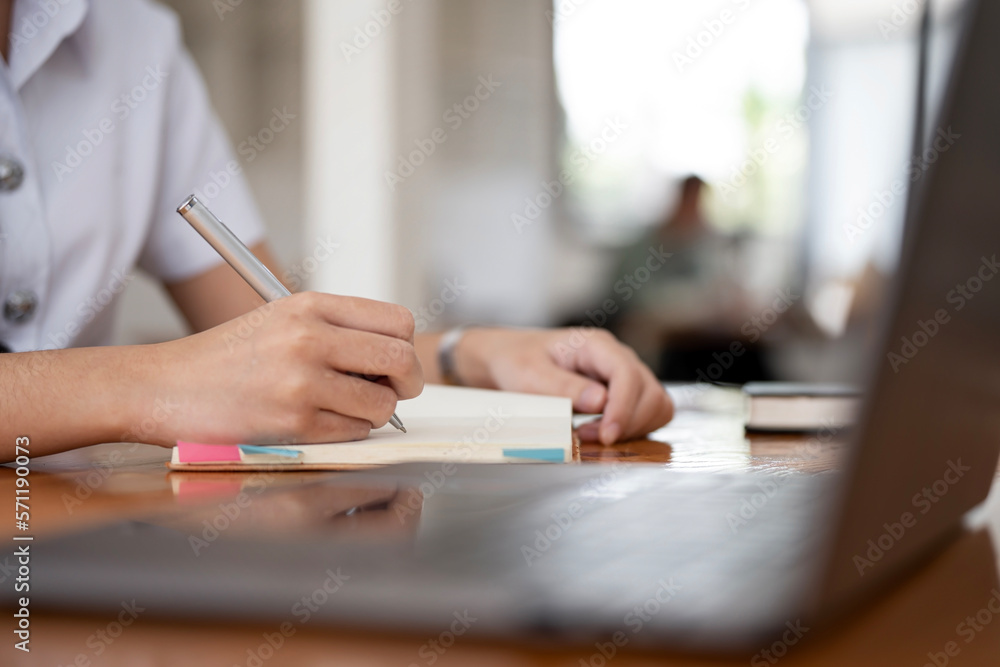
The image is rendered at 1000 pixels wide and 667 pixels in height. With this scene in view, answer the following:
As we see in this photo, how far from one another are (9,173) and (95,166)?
17 cm

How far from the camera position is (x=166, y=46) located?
1128 mm

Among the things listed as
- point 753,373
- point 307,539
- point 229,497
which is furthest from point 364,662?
point 753,373

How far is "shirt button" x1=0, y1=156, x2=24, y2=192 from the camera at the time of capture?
2.64ft

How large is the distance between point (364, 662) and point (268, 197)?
439cm

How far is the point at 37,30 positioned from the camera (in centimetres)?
87

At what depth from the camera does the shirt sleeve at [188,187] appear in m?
1.17
